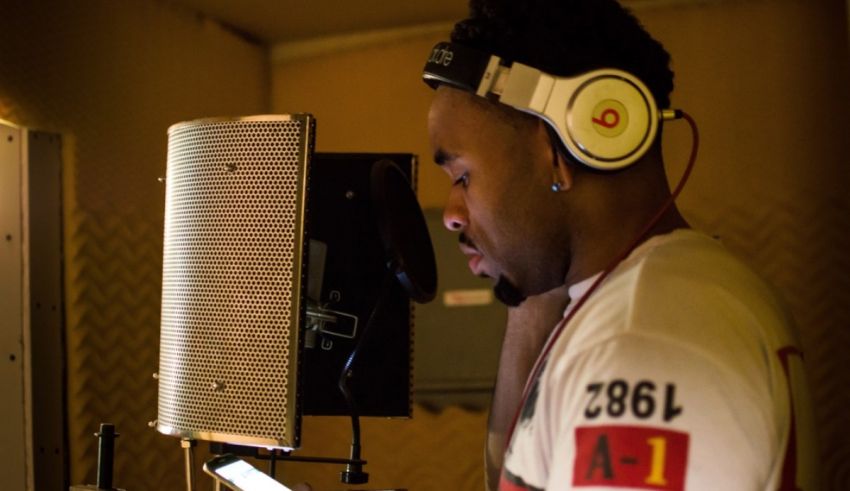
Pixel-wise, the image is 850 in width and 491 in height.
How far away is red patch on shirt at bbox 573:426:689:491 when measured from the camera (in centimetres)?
67

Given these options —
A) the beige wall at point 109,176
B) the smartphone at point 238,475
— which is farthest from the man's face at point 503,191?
the beige wall at point 109,176

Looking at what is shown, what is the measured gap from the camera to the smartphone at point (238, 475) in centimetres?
107

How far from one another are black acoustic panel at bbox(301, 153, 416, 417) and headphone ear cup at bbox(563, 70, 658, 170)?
48 centimetres

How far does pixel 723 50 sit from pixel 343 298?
5.65 feet

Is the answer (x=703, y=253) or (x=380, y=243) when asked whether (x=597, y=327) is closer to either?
(x=703, y=253)

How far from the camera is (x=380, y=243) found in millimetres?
1373

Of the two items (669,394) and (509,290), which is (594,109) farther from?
(669,394)

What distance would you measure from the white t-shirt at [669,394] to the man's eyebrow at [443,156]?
0.29 m

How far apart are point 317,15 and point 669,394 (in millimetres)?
2347

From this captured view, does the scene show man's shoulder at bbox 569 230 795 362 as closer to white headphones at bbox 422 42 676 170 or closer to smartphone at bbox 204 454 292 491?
white headphones at bbox 422 42 676 170

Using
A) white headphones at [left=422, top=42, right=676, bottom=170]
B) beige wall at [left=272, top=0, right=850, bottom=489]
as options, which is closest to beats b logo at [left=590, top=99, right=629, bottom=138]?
white headphones at [left=422, top=42, right=676, bottom=170]

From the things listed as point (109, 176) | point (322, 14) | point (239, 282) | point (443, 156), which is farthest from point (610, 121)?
point (322, 14)

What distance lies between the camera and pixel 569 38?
100 cm

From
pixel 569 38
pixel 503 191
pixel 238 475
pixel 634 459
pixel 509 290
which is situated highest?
pixel 569 38
